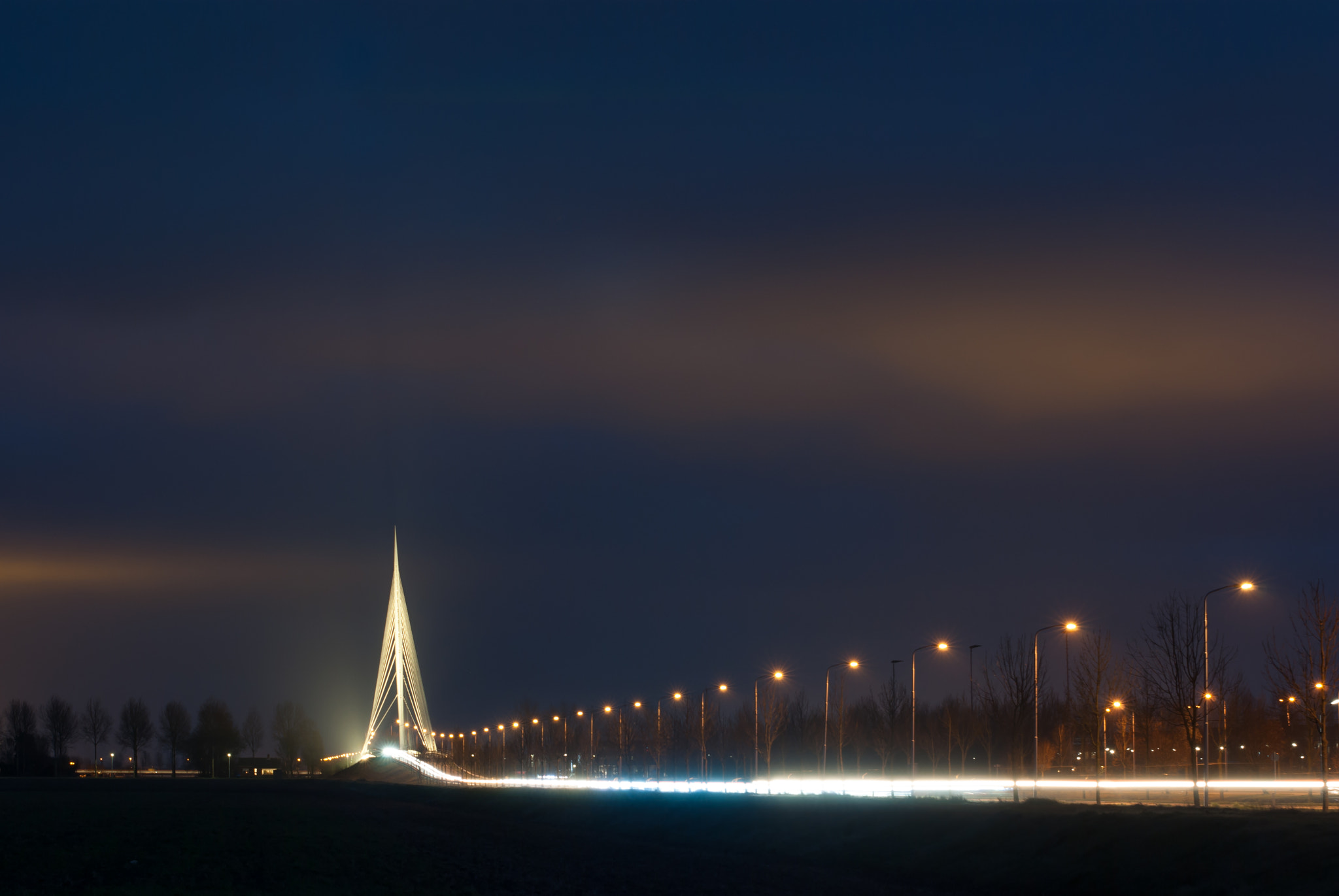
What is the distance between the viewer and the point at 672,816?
66.9 meters

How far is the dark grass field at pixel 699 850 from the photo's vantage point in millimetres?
34375

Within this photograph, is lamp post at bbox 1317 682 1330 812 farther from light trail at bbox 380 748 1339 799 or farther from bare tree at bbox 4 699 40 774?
bare tree at bbox 4 699 40 774

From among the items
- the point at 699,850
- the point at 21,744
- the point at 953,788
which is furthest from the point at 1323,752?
the point at 21,744

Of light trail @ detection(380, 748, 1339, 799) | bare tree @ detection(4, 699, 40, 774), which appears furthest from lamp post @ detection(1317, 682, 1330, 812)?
bare tree @ detection(4, 699, 40, 774)

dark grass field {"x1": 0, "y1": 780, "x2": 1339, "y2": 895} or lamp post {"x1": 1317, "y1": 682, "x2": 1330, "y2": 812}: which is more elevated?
lamp post {"x1": 1317, "y1": 682, "x2": 1330, "y2": 812}

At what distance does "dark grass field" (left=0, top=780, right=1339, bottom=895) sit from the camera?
34.4 metres

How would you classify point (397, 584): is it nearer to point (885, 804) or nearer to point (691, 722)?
point (691, 722)

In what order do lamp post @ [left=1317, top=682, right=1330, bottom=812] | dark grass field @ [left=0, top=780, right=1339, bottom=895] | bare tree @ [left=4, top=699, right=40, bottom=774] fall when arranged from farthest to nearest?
bare tree @ [left=4, top=699, right=40, bottom=774]
lamp post @ [left=1317, top=682, right=1330, bottom=812]
dark grass field @ [left=0, top=780, right=1339, bottom=895]

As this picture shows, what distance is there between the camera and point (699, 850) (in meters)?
55.6

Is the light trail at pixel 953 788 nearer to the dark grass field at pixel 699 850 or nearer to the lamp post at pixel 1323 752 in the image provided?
the dark grass field at pixel 699 850

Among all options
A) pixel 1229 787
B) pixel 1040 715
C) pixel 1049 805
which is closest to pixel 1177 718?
pixel 1229 787

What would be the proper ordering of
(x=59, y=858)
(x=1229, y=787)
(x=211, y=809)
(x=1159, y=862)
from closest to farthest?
(x=1159, y=862)
(x=59, y=858)
(x=211, y=809)
(x=1229, y=787)

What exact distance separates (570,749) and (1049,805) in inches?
5108

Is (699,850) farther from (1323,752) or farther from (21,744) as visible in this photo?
(21,744)
